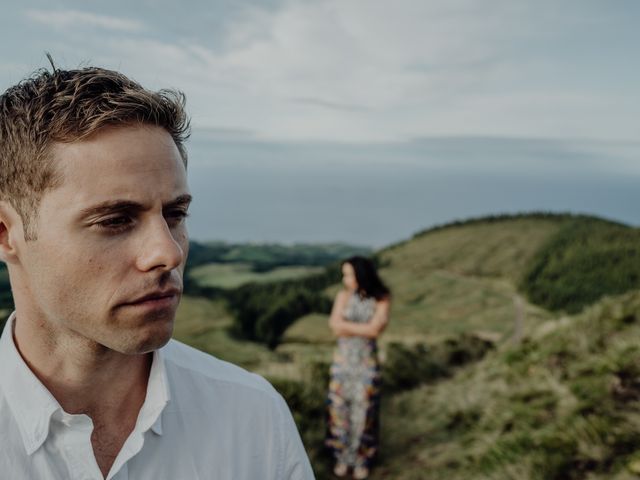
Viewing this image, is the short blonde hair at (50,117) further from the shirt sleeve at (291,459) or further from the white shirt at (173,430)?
the shirt sleeve at (291,459)

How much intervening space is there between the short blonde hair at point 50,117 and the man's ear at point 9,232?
0.02m

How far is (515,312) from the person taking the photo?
9602 mm

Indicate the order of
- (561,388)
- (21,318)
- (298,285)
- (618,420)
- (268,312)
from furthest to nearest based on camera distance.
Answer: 1. (298,285)
2. (268,312)
3. (561,388)
4. (618,420)
5. (21,318)

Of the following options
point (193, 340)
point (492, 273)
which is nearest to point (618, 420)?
point (193, 340)

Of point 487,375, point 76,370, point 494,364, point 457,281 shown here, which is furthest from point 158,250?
point 457,281

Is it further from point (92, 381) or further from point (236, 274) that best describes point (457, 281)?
point (92, 381)

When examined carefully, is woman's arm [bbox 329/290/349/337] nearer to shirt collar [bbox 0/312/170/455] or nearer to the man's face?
shirt collar [bbox 0/312/170/455]

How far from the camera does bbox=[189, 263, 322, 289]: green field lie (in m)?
8.86

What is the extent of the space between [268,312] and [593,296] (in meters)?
5.44

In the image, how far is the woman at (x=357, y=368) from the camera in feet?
17.6

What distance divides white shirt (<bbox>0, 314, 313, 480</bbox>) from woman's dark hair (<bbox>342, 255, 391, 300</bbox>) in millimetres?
3792

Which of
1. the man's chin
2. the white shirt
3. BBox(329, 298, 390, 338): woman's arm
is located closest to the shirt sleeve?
the white shirt

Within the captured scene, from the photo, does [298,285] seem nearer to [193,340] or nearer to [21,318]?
[193,340]

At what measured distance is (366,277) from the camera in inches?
212
